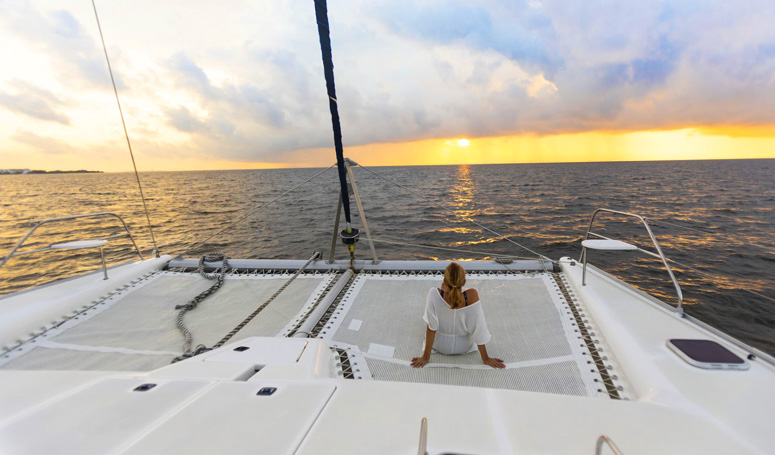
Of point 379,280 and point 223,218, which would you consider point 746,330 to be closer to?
point 379,280

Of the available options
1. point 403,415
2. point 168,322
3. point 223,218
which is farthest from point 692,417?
point 223,218

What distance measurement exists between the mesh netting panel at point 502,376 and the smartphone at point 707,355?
2.31ft

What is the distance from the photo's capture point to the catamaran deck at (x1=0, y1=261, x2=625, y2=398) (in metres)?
2.62

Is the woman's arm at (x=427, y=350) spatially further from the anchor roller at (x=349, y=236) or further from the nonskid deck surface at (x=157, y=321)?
the anchor roller at (x=349, y=236)

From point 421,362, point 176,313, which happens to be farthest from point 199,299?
point 421,362

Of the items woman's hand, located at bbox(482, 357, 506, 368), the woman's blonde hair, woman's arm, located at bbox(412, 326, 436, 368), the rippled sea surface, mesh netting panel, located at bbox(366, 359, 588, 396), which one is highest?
the woman's blonde hair

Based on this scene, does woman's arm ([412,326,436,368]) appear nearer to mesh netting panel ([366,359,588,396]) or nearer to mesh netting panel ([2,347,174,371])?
mesh netting panel ([366,359,588,396])

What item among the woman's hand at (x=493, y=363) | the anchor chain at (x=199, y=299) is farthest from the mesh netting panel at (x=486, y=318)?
the anchor chain at (x=199, y=299)

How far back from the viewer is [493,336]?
10.3 feet

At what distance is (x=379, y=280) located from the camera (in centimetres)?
451

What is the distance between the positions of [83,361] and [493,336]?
13.5 ft

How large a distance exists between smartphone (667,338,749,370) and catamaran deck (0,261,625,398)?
491mm

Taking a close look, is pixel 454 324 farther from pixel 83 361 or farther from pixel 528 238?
pixel 528 238

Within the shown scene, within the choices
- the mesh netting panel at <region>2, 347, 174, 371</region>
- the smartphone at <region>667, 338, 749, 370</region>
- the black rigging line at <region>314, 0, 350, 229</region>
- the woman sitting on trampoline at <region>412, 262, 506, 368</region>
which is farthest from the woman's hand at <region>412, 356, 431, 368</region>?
the black rigging line at <region>314, 0, 350, 229</region>
